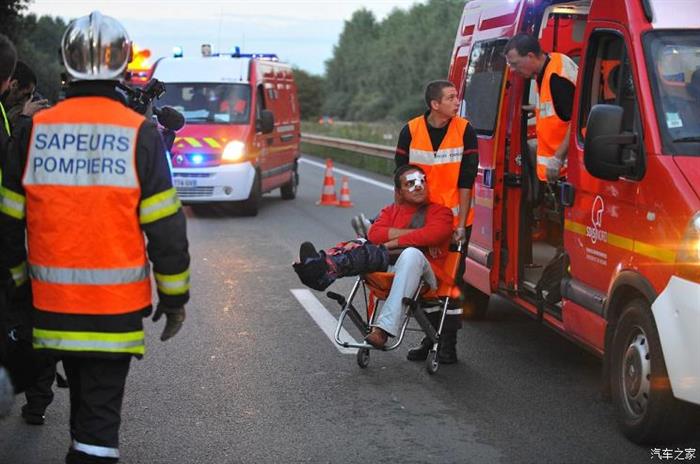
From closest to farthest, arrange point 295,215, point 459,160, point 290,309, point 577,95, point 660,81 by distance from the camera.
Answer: point 660,81, point 577,95, point 459,160, point 290,309, point 295,215

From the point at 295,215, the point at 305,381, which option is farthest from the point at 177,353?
the point at 295,215

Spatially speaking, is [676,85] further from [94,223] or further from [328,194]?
[328,194]

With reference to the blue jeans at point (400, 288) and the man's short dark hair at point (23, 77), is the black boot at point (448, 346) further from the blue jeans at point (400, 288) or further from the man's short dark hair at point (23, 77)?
the man's short dark hair at point (23, 77)

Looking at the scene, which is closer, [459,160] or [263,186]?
[459,160]

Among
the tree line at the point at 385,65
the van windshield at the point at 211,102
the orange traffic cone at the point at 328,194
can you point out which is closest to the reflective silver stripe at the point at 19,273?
the van windshield at the point at 211,102

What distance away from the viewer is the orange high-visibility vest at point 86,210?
4.14 metres

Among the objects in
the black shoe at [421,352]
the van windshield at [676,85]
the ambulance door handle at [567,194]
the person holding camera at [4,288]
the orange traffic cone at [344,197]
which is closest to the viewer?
the person holding camera at [4,288]

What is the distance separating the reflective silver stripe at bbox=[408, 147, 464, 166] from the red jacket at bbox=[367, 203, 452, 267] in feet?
0.92

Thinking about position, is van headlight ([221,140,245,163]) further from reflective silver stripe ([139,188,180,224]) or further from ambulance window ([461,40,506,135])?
reflective silver stripe ([139,188,180,224])

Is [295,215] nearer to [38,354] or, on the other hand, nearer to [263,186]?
[263,186]

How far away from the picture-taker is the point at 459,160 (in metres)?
7.44

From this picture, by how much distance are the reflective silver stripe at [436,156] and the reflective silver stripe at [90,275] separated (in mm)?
3526

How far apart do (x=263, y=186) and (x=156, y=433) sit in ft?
39.1

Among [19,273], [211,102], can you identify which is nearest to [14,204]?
[19,273]
